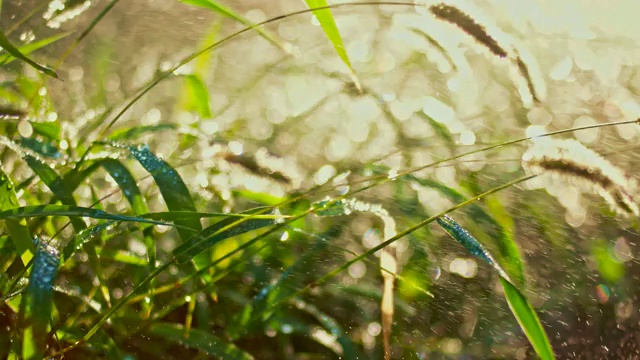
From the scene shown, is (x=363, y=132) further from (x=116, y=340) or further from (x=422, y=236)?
(x=116, y=340)

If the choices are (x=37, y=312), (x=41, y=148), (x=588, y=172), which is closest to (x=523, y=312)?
(x=588, y=172)

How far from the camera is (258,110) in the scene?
5.18 ft

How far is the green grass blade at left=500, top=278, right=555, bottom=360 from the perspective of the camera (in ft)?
1.95

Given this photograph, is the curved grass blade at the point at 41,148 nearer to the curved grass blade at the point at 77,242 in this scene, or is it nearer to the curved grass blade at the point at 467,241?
the curved grass blade at the point at 77,242

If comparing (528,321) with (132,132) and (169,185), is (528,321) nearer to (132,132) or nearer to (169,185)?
(169,185)

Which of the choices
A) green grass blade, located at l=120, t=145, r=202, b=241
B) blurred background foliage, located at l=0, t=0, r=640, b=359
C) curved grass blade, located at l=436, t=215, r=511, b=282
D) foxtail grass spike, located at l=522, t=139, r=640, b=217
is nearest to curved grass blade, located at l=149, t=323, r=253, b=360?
blurred background foliage, located at l=0, t=0, r=640, b=359

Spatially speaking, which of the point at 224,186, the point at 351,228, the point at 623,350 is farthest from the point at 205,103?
the point at 623,350

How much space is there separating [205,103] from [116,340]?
1.27 feet

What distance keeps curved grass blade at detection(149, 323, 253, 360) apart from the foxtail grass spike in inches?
12.6

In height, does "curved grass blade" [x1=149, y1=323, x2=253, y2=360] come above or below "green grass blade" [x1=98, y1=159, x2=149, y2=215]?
below

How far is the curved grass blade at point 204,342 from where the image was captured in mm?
637

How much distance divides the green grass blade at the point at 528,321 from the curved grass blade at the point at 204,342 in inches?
8.9

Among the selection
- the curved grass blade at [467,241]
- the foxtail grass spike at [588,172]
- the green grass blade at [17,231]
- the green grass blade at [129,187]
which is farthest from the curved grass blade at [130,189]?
the foxtail grass spike at [588,172]

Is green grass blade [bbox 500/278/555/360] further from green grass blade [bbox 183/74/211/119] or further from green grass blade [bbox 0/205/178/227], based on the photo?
green grass blade [bbox 183/74/211/119]
